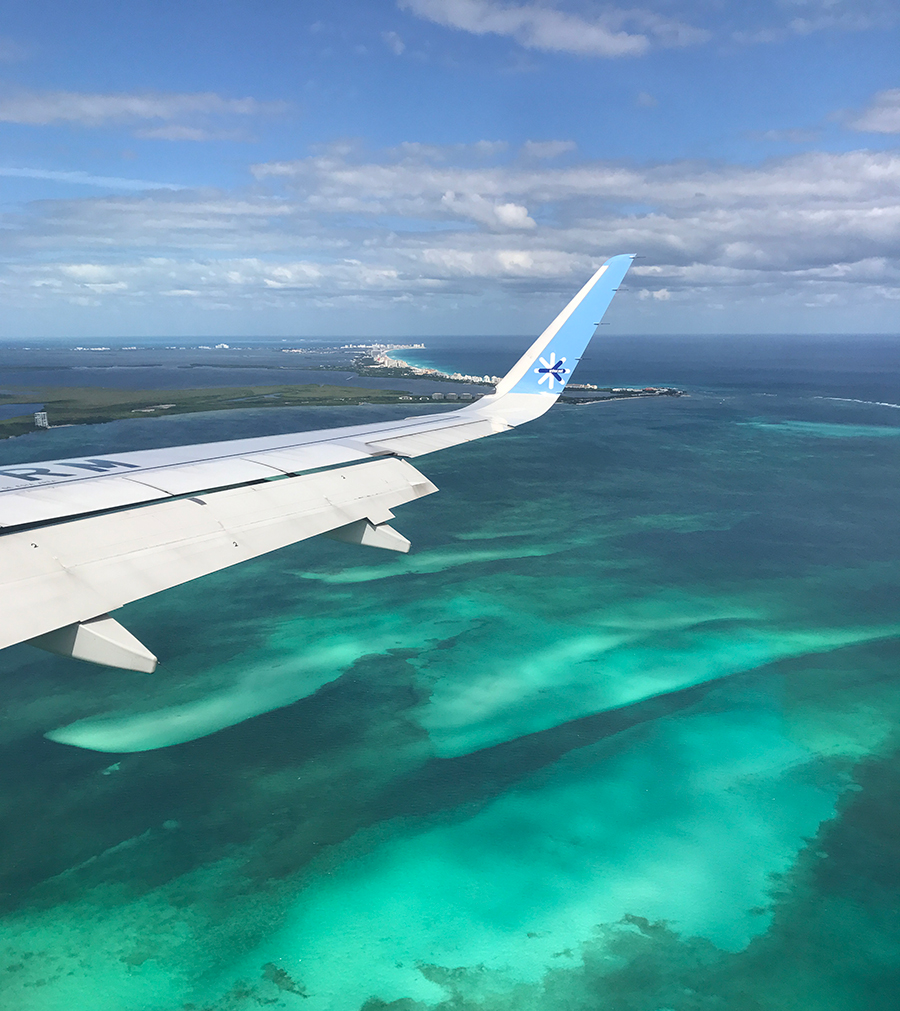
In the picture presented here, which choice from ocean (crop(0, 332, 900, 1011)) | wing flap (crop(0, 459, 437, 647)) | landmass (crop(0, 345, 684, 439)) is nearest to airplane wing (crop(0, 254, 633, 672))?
wing flap (crop(0, 459, 437, 647))

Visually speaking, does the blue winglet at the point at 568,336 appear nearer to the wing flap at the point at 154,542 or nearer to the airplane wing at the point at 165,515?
the airplane wing at the point at 165,515

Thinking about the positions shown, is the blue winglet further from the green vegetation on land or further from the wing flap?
the green vegetation on land

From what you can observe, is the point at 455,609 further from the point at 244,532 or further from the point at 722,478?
the point at 722,478

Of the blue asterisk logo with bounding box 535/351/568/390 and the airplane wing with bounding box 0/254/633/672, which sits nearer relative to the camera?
the airplane wing with bounding box 0/254/633/672

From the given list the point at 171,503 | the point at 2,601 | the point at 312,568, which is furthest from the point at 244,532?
the point at 312,568

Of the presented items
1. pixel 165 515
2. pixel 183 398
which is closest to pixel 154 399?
pixel 183 398
